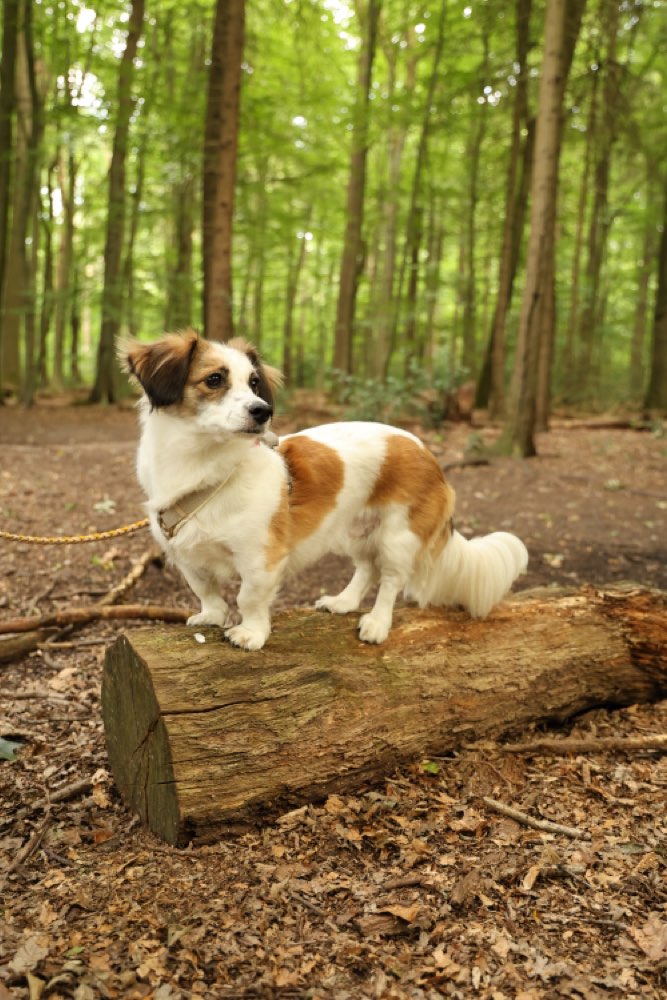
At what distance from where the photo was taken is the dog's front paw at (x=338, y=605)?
379 centimetres

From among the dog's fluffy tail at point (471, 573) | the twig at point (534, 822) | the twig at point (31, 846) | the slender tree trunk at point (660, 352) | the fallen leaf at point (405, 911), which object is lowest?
the twig at point (31, 846)

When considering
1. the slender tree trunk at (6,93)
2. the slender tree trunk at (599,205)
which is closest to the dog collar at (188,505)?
the slender tree trunk at (599,205)

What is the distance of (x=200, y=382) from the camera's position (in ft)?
9.98

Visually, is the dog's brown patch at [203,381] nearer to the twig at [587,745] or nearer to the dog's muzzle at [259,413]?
the dog's muzzle at [259,413]

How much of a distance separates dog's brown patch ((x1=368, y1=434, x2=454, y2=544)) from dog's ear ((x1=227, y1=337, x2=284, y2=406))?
665mm

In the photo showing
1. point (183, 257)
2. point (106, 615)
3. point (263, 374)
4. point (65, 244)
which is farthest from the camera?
point (65, 244)

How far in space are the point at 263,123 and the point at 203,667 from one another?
12929 millimetres

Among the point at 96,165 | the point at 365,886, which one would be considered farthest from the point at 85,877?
the point at 96,165

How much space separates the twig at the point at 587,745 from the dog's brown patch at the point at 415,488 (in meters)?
1.07

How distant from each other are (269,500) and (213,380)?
560mm

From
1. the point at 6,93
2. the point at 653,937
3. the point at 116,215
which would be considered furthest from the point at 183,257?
the point at 653,937

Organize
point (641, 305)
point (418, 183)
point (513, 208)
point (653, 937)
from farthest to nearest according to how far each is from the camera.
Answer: point (641, 305) → point (418, 183) → point (513, 208) → point (653, 937)

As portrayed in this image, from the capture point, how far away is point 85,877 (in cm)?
264

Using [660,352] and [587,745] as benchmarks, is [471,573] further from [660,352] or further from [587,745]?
[660,352]
